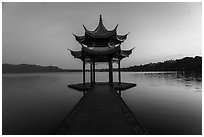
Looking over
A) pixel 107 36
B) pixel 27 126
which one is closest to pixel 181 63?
pixel 107 36

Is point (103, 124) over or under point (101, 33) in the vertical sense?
under

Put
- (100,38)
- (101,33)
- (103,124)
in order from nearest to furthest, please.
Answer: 1. (103,124)
2. (100,38)
3. (101,33)

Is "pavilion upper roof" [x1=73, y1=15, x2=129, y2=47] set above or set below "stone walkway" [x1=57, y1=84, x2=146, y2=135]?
above

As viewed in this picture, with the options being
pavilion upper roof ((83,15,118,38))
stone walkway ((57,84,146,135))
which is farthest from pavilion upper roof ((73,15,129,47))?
stone walkway ((57,84,146,135))

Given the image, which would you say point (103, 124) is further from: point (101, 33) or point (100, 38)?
point (101, 33)

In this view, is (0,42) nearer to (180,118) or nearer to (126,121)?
(126,121)

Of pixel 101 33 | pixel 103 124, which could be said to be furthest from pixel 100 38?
pixel 103 124

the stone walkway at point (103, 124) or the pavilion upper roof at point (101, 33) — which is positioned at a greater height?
the pavilion upper roof at point (101, 33)

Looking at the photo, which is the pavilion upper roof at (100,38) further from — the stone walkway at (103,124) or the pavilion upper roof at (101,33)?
the stone walkway at (103,124)

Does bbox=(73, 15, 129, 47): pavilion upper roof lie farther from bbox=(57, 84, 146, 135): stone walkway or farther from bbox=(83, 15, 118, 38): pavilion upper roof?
bbox=(57, 84, 146, 135): stone walkway

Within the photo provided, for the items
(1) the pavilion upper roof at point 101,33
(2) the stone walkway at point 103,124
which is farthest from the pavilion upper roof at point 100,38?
(2) the stone walkway at point 103,124

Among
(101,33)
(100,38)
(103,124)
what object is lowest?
(103,124)

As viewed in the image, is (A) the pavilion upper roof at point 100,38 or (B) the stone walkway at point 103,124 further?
(A) the pavilion upper roof at point 100,38

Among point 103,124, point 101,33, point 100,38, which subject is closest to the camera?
point 103,124
